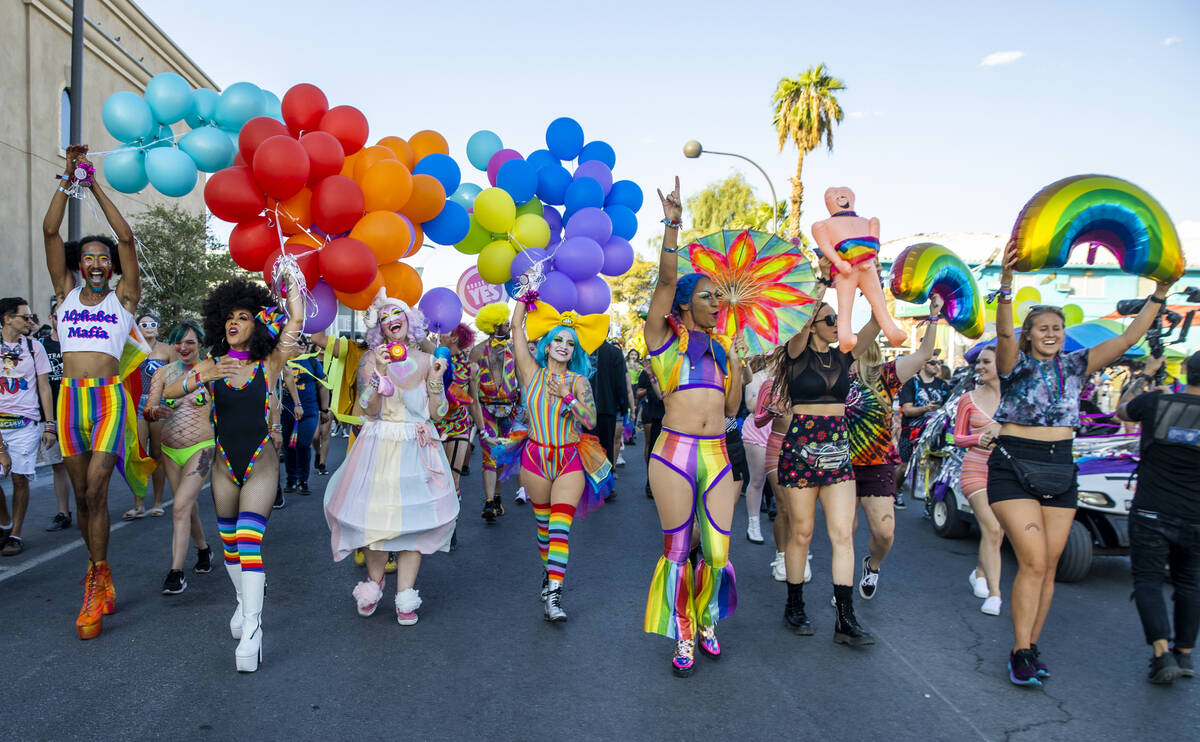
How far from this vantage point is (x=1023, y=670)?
4199mm

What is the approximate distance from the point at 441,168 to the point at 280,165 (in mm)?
1552

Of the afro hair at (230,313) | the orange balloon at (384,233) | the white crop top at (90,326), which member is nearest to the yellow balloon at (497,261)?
the orange balloon at (384,233)

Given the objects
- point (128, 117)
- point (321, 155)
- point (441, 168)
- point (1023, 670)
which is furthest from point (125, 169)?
point (1023, 670)

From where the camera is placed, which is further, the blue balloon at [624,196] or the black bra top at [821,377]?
the blue balloon at [624,196]

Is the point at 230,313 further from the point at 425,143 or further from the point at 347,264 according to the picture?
the point at 425,143

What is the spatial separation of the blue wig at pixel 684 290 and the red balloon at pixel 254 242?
8.60ft

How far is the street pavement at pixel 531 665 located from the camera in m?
3.65

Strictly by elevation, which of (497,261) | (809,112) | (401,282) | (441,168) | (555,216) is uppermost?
(809,112)

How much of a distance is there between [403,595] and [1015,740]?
11.1ft

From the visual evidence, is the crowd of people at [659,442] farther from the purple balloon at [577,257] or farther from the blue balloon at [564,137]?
the blue balloon at [564,137]

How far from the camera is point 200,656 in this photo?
4.34 metres

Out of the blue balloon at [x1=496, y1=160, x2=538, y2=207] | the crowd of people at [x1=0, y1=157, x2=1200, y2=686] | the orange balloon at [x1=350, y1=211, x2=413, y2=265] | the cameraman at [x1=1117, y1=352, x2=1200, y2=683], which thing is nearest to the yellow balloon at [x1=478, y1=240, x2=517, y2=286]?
the blue balloon at [x1=496, y1=160, x2=538, y2=207]

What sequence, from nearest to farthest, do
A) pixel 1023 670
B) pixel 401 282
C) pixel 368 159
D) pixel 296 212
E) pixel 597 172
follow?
pixel 1023 670
pixel 296 212
pixel 368 159
pixel 401 282
pixel 597 172

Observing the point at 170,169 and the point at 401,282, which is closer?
the point at 170,169
